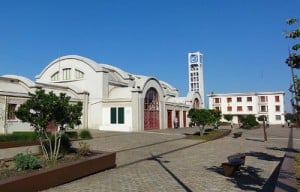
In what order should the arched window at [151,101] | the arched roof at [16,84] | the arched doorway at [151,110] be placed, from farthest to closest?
the arched window at [151,101], the arched doorway at [151,110], the arched roof at [16,84]

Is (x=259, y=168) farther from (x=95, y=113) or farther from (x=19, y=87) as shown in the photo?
(x=95, y=113)

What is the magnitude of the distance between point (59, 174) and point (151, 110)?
3139 centimetres

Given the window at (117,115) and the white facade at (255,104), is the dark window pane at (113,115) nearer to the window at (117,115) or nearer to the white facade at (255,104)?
the window at (117,115)

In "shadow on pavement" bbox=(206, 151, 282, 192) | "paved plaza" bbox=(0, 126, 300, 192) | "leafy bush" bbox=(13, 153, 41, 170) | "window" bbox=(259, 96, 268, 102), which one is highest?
"window" bbox=(259, 96, 268, 102)

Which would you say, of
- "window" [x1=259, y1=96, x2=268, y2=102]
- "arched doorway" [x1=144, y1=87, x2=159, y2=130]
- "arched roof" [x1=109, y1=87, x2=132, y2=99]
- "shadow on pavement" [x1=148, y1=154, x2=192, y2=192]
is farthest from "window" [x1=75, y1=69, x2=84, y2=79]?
"window" [x1=259, y1=96, x2=268, y2=102]

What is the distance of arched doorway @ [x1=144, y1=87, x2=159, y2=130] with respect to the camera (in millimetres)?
39031

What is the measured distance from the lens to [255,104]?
90.6 m

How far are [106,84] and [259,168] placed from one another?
28.6 meters

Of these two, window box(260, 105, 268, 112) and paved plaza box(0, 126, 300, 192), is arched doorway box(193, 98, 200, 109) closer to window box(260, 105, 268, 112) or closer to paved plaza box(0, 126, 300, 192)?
window box(260, 105, 268, 112)

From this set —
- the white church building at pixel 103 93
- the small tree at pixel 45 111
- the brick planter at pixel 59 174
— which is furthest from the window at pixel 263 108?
the small tree at pixel 45 111

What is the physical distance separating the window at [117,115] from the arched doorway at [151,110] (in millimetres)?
3103

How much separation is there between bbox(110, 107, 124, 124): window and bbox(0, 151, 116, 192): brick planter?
24726 millimetres

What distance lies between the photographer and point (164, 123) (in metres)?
43.2

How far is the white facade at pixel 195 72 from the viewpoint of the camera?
73.9m
